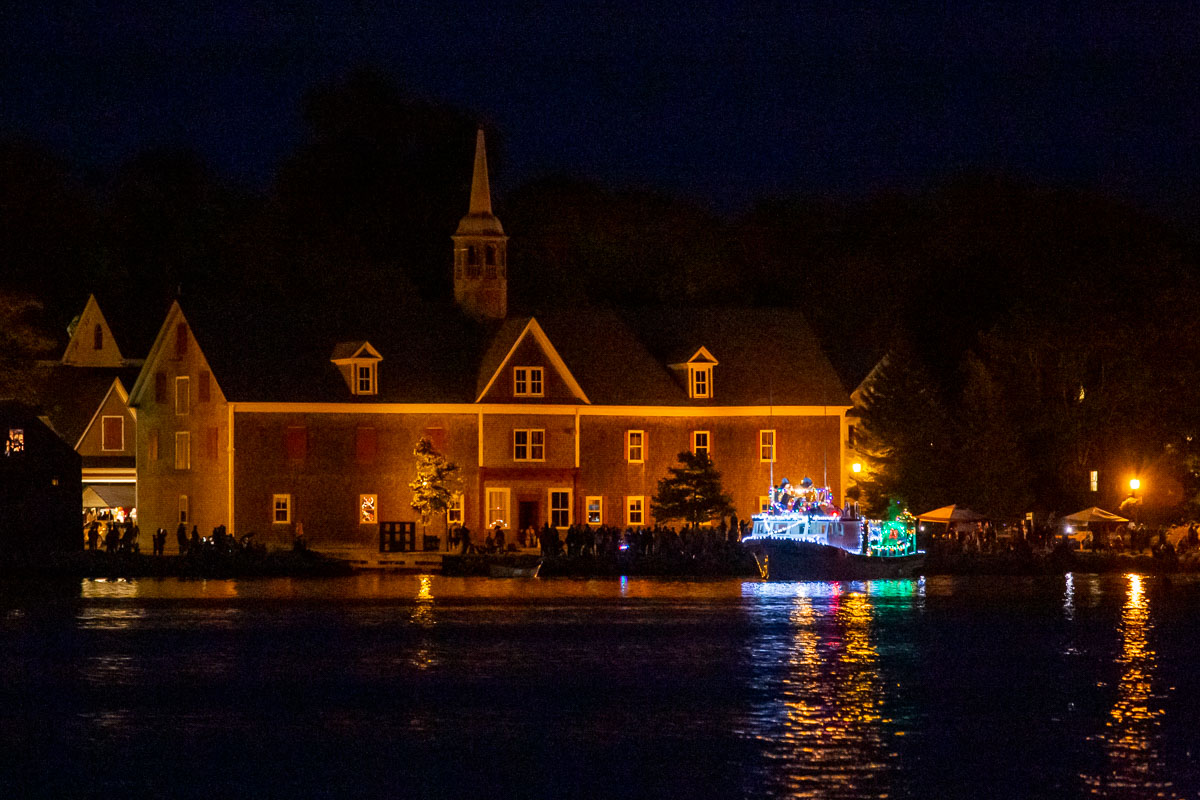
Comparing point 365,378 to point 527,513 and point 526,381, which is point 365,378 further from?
point 527,513

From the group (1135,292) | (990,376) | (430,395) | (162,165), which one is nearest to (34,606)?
(430,395)

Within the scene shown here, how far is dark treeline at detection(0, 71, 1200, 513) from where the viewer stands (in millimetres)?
87125

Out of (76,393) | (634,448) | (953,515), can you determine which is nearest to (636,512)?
(634,448)

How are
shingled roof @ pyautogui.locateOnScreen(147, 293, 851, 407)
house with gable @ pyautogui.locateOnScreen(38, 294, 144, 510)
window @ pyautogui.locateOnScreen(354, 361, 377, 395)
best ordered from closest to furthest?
1. shingled roof @ pyautogui.locateOnScreen(147, 293, 851, 407)
2. window @ pyautogui.locateOnScreen(354, 361, 377, 395)
3. house with gable @ pyautogui.locateOnScreen(38, 294, 144, 510)

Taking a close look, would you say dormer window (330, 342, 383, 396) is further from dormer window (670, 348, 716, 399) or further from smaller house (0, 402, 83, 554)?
dormer window (670, 348, 716, 399)

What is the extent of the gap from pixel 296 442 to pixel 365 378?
3674 mm

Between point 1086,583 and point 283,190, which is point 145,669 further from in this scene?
point 283,190

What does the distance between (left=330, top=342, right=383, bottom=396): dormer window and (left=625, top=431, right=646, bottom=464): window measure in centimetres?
1007

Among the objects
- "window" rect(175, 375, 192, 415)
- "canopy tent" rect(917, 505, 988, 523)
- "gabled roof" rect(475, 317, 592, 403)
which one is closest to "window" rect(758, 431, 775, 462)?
"canopy tent" rect(917, 505, 988, 523)

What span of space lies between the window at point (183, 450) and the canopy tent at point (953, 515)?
1107 inches

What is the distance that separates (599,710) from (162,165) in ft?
295

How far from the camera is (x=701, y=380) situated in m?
84.4

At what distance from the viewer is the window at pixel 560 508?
8131 cm

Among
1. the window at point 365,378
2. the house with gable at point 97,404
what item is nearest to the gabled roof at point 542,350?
the window at point 365,378
